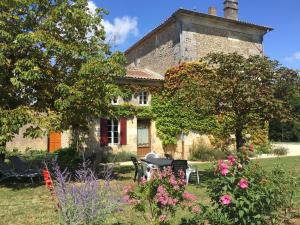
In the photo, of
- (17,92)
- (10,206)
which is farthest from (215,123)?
(10,206)

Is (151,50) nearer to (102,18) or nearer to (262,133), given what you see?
(262,133)

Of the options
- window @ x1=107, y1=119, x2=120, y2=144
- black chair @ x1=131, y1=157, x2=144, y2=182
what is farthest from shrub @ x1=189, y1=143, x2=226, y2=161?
black chair @ x1=131, y1=157, x2=144, y2=182

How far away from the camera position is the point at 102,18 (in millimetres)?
11922

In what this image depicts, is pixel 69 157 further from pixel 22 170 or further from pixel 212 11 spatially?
pixel 212 11

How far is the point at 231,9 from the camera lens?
23.8 meters

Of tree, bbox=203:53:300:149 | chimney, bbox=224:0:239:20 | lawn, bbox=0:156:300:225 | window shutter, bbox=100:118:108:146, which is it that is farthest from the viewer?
chimney, bbox=224:0:239:20

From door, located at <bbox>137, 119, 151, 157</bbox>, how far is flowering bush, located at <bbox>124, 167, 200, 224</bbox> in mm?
15009

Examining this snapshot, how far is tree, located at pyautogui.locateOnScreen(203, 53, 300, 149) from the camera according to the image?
10.0m

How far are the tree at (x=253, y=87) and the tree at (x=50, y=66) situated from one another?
3.07 m

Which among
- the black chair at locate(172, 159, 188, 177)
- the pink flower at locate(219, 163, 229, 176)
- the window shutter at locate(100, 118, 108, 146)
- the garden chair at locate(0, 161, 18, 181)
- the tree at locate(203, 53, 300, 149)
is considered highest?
the tree at locate(203, 53, 300, 149)

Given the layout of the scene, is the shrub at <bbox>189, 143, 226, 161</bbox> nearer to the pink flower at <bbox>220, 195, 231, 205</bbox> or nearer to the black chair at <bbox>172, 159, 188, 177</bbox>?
the black chair at <bbox>172, 159, 188, 177</bbox>

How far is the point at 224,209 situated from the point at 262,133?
1934 cm

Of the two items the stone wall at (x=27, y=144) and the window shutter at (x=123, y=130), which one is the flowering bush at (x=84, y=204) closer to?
the window shutter at (x=123, y=130)

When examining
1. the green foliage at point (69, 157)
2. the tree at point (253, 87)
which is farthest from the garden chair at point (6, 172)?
the tree at point (253, 87)
